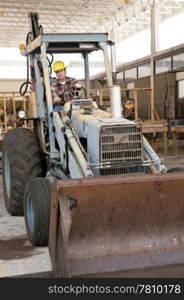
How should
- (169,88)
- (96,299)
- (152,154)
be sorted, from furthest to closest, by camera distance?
(169,88) → (152,154) → (96,299)

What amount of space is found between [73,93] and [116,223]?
8.44ft

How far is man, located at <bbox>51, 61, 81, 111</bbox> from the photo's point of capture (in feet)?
18.9

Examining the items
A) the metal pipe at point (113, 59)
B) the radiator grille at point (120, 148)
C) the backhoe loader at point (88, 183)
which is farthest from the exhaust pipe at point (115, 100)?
the metal pipe at point (113, 59)

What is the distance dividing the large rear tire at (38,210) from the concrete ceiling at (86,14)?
1575 cm

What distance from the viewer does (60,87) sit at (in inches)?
233

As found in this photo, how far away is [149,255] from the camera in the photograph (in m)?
3.84

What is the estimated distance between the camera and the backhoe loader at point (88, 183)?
12.0 ft

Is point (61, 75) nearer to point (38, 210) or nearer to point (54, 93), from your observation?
point (54, 93)

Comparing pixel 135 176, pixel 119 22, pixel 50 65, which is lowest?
pixel 135 176

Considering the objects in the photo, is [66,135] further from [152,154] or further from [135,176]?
[135,176]

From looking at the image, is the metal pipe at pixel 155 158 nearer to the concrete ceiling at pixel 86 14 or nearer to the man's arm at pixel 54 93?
the man's arm at pixel 54 93

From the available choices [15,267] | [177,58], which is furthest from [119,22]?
[15,267]

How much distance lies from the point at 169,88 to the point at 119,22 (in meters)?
8.78

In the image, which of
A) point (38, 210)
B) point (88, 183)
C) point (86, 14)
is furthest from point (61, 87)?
point (86, 14)
